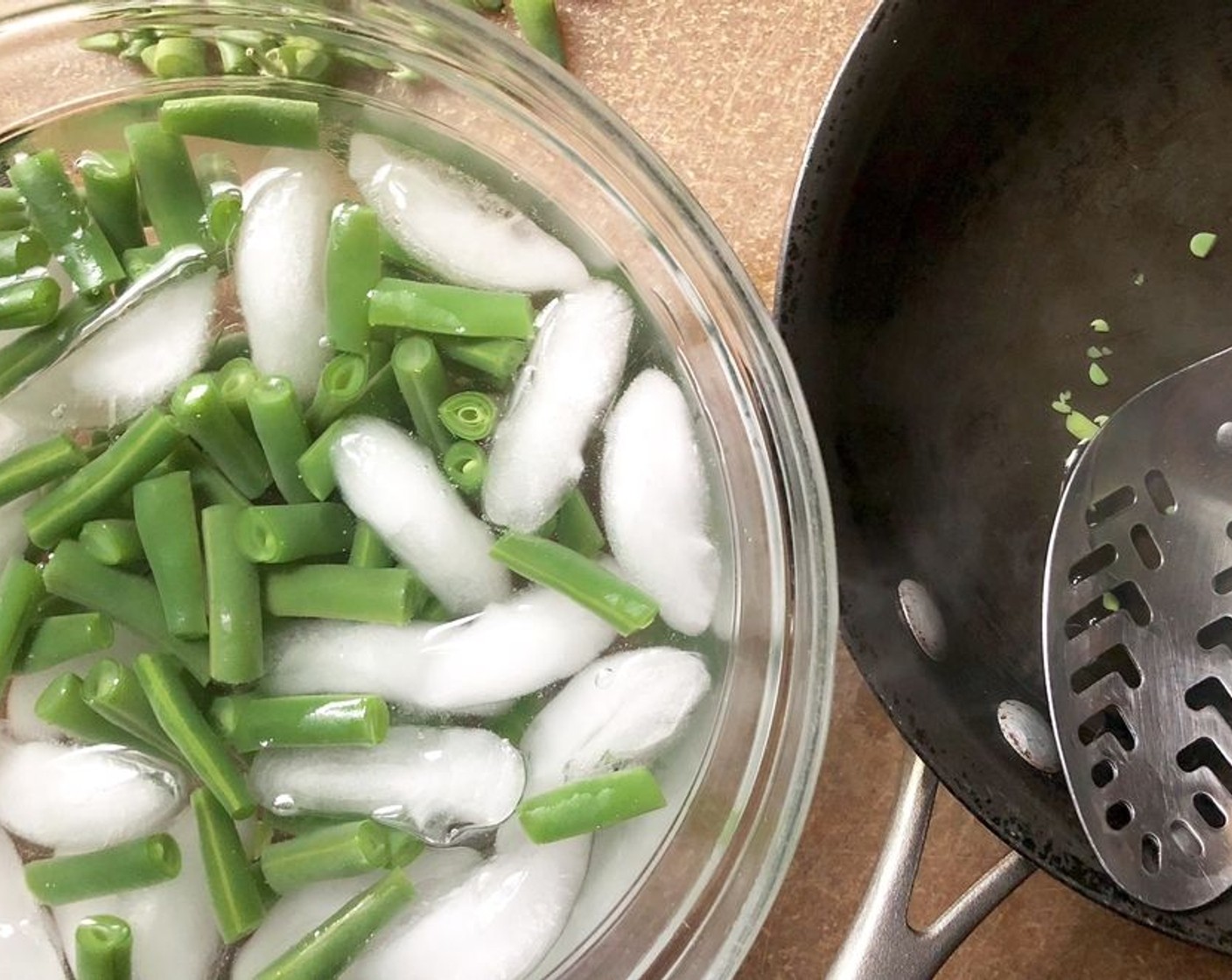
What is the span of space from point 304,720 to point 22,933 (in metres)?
0.20

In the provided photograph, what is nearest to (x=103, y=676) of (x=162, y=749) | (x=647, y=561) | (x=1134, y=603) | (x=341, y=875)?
(x=162, y=749)

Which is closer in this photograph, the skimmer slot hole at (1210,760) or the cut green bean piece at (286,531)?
the cut green bean piece at (286,531)

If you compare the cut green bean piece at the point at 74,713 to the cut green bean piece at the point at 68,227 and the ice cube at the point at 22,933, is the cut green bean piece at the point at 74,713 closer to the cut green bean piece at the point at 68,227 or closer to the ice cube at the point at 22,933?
the ice cube at the point at 22,933

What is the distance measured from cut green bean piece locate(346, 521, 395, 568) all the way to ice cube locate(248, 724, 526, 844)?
9 cm

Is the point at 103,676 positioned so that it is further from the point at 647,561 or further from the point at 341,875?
the point at 647,561

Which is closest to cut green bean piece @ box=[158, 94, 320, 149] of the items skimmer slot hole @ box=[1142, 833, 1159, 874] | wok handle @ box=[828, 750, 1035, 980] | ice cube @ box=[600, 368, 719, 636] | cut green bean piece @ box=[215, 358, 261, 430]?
cut green bean piece @ box=[215, 358, 261, 430]

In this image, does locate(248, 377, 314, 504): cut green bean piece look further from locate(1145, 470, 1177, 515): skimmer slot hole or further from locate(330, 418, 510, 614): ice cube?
locate(1145, 470, 1177, 515): skimmer slot hole

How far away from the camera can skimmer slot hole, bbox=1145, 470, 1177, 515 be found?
0.73 m

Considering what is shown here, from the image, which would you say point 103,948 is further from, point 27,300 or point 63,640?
point 27,300

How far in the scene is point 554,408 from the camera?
63cm

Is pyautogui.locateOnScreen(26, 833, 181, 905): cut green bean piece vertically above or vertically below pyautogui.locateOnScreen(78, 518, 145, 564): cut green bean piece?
below

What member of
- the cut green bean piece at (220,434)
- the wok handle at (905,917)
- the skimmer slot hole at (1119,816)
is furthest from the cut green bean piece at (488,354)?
the skimmer slot hole at (1119,816)

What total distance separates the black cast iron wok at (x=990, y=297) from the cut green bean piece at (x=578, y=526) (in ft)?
0.45

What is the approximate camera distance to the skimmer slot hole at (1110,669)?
708 mm
